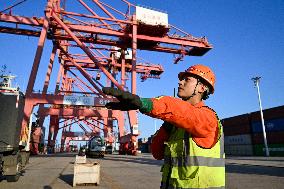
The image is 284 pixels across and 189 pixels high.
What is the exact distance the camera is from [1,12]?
25516 mm

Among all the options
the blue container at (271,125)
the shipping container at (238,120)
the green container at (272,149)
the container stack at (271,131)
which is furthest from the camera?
the shipping container at (238,120)

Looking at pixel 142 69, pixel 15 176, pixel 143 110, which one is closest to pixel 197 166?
pixel 143 110

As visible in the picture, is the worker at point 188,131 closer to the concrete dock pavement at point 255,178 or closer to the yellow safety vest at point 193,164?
the yellow safety vest at point 193,164

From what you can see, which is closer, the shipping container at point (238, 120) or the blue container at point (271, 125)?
the blue container at point (271, 125)

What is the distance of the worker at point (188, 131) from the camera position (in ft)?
5.27

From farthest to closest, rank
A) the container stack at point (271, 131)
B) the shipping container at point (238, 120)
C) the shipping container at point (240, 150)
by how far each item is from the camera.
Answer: the shipping container at point (238, 120) < the shipping container at point (240, 150) < the container stack at point (271, 131)

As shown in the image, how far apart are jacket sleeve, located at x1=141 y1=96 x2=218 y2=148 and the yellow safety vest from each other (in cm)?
14

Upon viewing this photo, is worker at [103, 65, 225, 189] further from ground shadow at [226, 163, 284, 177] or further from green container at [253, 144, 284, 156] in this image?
green container at [253, 144, 284, 156]

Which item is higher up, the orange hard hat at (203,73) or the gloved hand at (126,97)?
the orange hard hat at (203,73)

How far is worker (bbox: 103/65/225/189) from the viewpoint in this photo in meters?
1.61

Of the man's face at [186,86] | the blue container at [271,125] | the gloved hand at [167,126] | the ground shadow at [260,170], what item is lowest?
the ground shadow at [260,170]

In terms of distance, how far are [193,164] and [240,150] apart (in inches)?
1743

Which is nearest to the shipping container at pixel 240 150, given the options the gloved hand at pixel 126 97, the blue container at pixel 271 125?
the blue container at pixel 271 125

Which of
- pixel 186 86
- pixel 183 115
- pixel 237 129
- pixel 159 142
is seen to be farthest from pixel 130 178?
pixel 237 129
